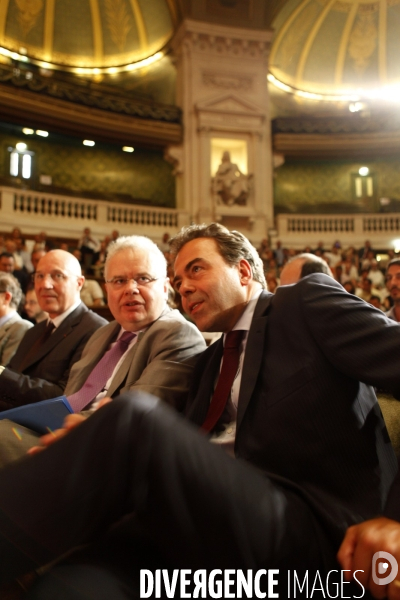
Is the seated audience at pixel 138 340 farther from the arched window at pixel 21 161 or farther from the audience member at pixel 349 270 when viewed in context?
the arched window at pixel 21 161

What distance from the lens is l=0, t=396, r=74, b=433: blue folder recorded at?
1420mm

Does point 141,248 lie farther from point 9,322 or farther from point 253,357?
point 9,322

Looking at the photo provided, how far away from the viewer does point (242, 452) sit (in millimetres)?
1225

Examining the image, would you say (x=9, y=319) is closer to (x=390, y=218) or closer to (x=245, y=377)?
(x=245, y=377)

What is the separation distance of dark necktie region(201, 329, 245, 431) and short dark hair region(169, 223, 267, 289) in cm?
24

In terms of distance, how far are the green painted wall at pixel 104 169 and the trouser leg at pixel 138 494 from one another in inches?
513

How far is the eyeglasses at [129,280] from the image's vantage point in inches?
76.7

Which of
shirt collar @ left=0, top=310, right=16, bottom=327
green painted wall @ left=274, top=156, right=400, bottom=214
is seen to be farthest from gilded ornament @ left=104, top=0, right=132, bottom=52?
shirt collar @ left=0, top=310, right=16, bottom=327

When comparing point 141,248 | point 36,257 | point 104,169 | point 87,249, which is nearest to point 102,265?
point 87,249

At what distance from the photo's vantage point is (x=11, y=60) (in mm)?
13008

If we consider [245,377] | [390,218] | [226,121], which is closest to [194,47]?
[226,121]

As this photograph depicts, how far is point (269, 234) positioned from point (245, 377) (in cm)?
1197

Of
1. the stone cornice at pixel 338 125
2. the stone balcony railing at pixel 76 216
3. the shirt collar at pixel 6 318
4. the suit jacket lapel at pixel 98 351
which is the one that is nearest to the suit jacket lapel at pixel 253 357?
the suit jacket lapel at pixel 98 351

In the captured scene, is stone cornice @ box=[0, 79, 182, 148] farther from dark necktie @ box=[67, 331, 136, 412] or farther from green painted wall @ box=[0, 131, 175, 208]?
dark necktie @ box=[67, 331, 136, 412]
